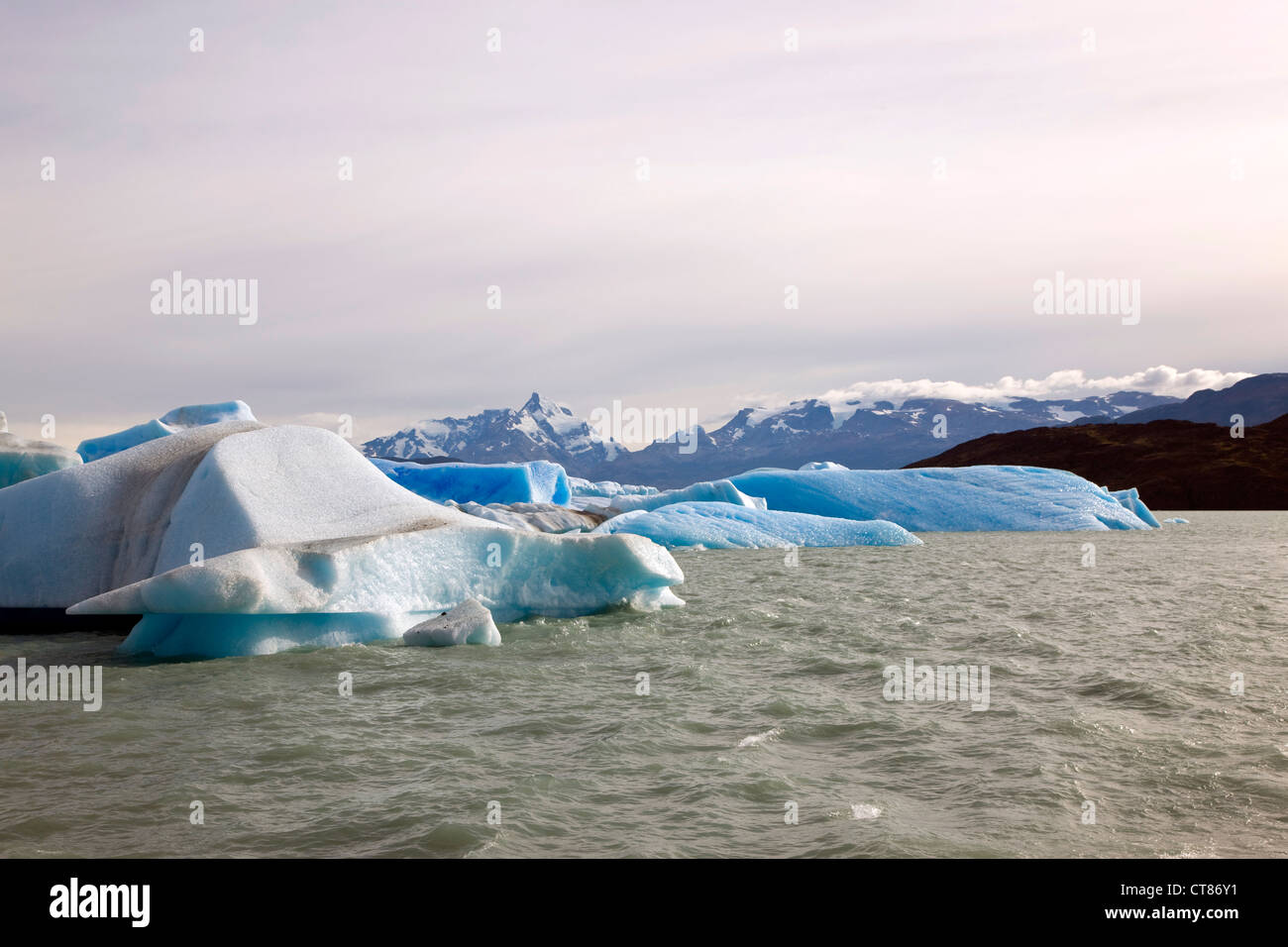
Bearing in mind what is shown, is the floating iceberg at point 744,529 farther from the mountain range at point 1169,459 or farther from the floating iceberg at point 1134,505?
the mountain range at point 1169,459

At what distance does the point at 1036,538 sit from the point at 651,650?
2127 cm

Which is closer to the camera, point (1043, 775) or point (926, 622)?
point (1043, 775)

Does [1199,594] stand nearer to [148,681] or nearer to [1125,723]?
[1125,723]

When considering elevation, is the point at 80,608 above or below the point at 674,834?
above

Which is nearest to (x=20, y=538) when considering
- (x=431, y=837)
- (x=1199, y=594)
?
(x=431, y=837)

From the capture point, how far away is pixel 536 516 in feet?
86.4

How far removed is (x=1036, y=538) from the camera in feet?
86.3

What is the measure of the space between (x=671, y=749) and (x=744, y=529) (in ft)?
58.6

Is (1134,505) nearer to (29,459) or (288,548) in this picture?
(288,548)

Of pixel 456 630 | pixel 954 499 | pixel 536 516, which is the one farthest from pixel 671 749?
pixel 954 499

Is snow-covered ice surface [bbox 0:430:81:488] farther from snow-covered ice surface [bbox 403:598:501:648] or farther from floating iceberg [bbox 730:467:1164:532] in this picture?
floating iceberg [bbox 730:467:1164:532]

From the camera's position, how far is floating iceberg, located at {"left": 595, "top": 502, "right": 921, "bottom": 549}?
22141mm

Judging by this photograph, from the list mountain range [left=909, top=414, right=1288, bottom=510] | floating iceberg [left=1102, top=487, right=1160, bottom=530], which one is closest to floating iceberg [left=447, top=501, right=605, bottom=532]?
floating iceberg [left=1102, top=487, right=1160, bottom=530]

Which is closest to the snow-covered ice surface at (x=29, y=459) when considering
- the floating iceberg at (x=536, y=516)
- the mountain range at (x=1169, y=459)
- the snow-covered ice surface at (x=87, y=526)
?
the snow-covered ice surface at (x=87, y=526)
